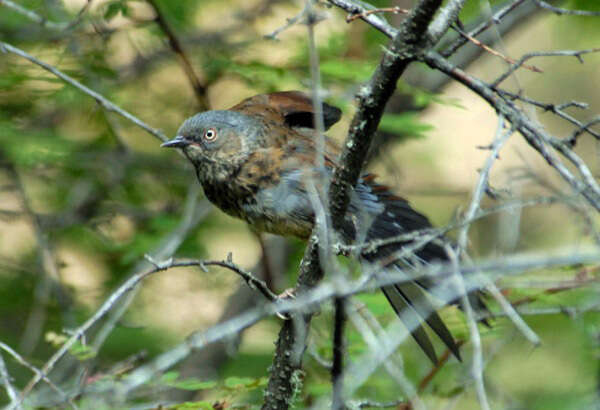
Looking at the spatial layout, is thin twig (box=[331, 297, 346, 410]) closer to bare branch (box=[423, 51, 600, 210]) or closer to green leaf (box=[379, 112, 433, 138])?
bare branch (box=[423, 51, 600, 210])

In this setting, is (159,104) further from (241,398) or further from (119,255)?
(241,398)

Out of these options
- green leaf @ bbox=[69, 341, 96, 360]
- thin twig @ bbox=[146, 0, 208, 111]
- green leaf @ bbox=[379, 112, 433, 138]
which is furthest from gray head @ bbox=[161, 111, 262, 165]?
green leaf @ bbox=[69, 341, 96, 360]

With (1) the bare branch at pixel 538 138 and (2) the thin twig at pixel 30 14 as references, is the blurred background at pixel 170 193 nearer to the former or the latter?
(2) the thin twig at pixel 30 14

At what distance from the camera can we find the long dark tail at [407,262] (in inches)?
157

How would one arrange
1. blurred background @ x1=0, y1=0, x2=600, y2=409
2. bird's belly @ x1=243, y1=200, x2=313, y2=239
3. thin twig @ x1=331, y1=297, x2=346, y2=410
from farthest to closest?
blurred background @ x1=0, y1=0, x2=600, y2=409
bird's belly @ x1=243, y1=200, x2=313, y2=239
thin twig @ x1=331, y1=297, x2=346, y2=410

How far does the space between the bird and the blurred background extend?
32 cm

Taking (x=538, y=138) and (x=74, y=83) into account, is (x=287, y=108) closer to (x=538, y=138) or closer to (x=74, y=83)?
(x=74, y=83)

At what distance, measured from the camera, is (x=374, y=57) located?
6.54m

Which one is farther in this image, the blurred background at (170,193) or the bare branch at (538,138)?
the blurred background at (170,193)

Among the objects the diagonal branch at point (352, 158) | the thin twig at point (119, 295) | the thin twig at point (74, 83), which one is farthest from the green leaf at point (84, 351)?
the thin twig at point (74, 83)

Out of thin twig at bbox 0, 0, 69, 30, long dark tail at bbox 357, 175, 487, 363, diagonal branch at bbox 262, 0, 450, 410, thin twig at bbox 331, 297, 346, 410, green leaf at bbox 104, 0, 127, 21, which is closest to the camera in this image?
thin twig at bbox 331, 297, 346, 410

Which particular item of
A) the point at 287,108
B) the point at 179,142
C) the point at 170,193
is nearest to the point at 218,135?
the point at 179,142

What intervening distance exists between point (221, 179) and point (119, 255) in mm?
1782

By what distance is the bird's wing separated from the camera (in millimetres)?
4996
